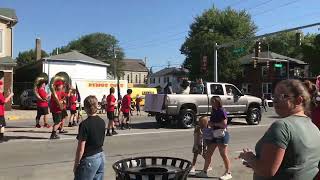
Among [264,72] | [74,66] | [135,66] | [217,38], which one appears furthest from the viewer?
[135,66]

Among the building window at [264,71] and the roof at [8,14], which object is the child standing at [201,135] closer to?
the roof at [8,14]

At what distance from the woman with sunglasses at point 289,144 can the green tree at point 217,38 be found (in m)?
62.9

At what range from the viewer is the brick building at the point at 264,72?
70750mm

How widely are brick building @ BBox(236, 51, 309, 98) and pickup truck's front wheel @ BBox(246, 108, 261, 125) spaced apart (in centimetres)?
4835

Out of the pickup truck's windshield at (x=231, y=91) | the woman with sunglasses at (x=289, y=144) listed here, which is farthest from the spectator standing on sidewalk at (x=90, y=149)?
the pickup truck's windshield at (x=231, y=91)

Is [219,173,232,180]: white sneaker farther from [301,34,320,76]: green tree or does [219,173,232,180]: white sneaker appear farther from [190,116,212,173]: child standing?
[301,34,320,76]: green tree

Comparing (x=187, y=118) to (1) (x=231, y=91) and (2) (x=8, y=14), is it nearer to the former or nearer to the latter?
(1) (x=231, y=91)

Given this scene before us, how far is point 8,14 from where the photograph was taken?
4028cm

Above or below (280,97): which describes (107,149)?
below

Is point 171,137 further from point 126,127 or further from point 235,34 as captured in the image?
point 235,34

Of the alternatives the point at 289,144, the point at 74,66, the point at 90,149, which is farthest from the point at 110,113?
the point at 74,66

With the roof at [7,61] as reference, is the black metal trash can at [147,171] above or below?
below

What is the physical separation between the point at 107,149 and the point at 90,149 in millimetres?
7438

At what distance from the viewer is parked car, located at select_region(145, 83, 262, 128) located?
2008 cm
